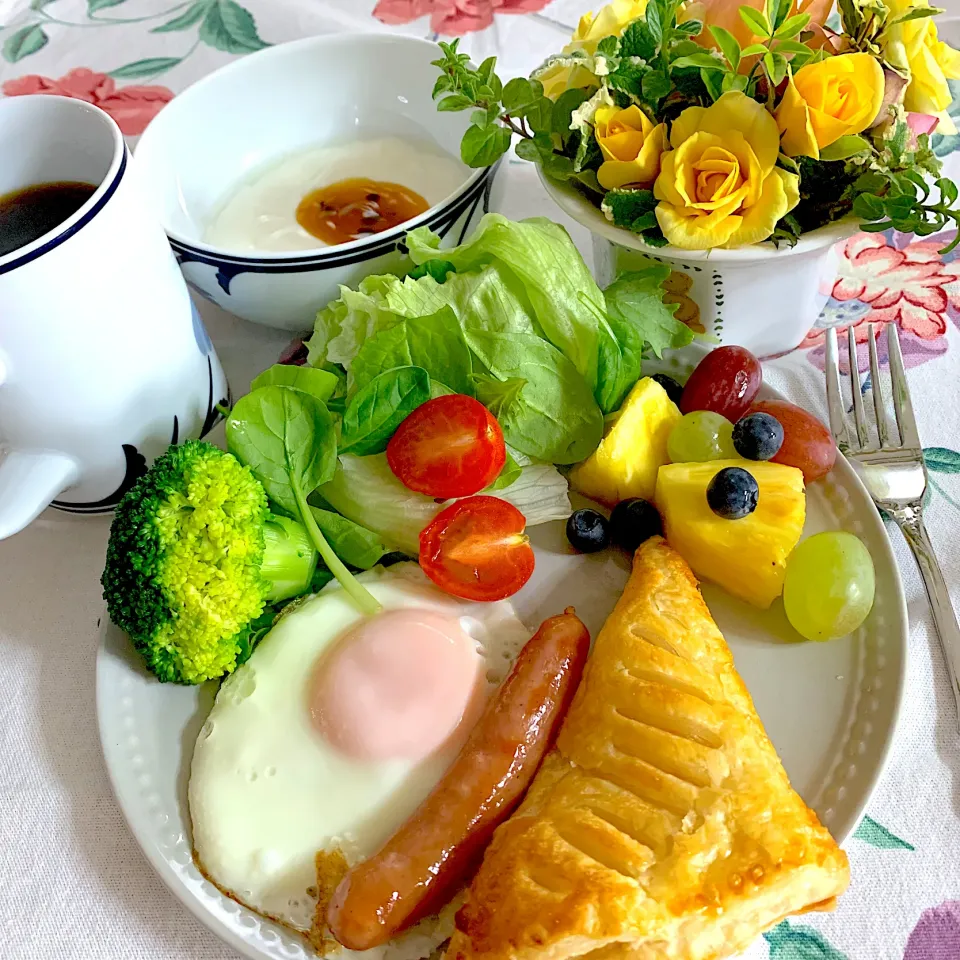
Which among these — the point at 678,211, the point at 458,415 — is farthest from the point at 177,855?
the point at 678,211

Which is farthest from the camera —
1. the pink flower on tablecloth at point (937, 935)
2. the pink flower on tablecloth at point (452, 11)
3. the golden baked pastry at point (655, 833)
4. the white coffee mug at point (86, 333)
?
the pink flower on tablecloth at point (452, 11)

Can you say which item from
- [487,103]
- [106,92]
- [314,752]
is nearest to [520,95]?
[487,103]

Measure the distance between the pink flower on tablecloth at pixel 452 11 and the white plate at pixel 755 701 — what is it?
5.40ft

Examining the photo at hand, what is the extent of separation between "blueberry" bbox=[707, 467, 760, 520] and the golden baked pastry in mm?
179

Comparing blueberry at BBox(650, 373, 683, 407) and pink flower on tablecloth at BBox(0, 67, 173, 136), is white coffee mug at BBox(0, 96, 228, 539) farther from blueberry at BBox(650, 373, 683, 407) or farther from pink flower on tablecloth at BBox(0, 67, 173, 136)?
pink flower on tablecloth at BBox(0, 67, 173, 136)

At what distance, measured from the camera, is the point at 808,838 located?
3.22ft

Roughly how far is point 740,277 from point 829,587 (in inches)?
22.7

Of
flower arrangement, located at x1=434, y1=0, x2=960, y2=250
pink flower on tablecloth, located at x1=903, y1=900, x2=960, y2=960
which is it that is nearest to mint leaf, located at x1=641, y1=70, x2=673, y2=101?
flower arrangement, located at x1=434, y1=0, x2=960, y2=250

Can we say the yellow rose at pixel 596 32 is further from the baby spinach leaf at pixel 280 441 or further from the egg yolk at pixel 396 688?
Result: the egg yolk at pixel 396 688

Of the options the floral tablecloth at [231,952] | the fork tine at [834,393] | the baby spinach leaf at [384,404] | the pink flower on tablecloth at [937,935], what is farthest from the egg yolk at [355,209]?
the pink flower on tablecloth at [937,935]

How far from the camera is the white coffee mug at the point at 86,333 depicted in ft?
3.84

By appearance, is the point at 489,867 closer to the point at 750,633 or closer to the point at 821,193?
the point at 750,633

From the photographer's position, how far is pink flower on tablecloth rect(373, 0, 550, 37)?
93.0 inches

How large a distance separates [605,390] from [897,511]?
0.51 m
